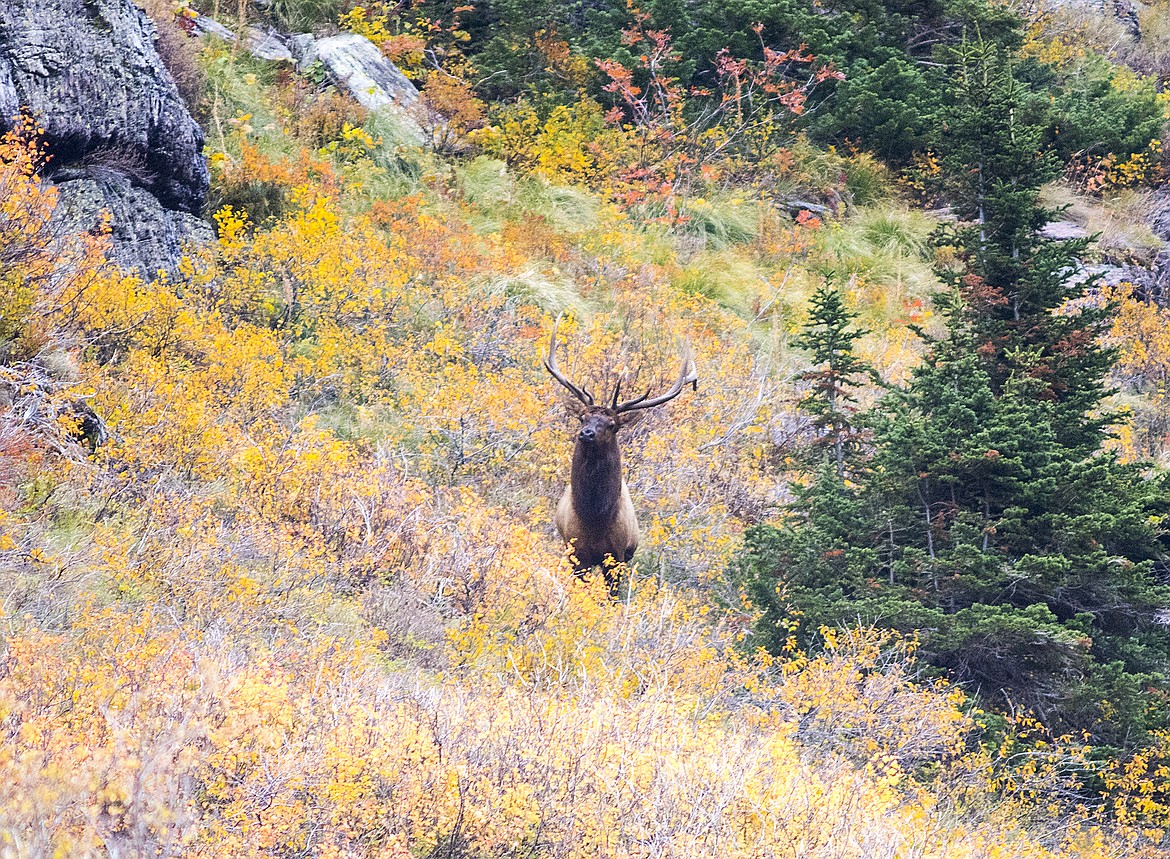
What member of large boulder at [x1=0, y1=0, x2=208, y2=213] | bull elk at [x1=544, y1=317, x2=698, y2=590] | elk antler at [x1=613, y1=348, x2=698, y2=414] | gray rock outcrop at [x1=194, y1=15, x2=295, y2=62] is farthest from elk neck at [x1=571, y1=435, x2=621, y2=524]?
gray rock outcrop at [x1=194, y1=15, x2=295, y2=62]

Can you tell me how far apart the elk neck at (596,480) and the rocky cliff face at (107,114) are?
4.99m

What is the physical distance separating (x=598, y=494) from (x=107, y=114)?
250 inches

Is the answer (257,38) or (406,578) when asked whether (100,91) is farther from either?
(257,38)

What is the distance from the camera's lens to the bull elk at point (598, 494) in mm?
8742

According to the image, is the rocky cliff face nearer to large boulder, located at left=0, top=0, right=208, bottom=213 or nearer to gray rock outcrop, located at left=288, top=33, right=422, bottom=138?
large boulder, located at left=0, top=0, right=208, bottom=213

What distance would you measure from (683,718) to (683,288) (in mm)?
10566

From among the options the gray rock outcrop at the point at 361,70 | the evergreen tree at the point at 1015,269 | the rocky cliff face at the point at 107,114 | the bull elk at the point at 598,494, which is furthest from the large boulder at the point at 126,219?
the evergreen tree at the point at 1015,269

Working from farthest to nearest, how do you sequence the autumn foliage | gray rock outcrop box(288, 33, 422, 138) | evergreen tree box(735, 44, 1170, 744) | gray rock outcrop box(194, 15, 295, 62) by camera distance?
gray rock outcrop box(288, 33, 422, 138), gray rock outcrop box(194, 15, 295, 62), evergreen tree box(735, 44, 1170, 744), the autumn foliage

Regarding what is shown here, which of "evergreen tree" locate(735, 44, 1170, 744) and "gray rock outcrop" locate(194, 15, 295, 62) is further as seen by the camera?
"gray rock outcrop" locate(194, 15, 295, 62)

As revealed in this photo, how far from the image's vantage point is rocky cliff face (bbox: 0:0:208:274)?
10180 millimetres

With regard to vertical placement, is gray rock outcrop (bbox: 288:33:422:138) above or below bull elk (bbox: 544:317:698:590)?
above

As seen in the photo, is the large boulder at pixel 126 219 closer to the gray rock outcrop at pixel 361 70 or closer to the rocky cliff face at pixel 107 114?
the rocky cliff face at pixel 107 114

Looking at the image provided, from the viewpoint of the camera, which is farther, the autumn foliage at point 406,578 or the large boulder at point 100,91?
the large boulder at point 100,91

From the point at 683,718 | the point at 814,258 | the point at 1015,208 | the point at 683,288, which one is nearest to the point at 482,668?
the point at 683,718
